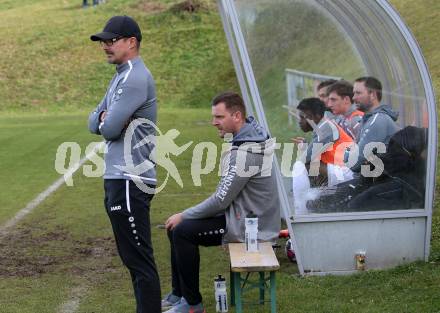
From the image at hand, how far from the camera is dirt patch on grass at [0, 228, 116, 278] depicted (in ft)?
Answer: 30.1

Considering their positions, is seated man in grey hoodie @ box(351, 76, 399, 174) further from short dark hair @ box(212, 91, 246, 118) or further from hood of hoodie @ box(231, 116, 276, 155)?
short dark hair @ box(212, 91, 246, 118)

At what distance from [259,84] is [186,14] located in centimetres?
3658

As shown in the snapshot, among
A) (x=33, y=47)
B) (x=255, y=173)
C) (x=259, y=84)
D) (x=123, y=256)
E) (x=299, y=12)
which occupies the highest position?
(x=33, y=47)

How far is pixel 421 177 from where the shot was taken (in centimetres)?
863

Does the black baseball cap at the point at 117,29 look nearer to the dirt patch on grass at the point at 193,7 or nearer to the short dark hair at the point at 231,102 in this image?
the short dark hair at the point at 231,102

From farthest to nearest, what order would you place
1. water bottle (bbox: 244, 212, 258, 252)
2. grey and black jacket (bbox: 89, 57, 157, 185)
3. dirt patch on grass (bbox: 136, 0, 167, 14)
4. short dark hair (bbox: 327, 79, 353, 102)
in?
dirt patch on grass (bbox: 136, 0, 167, 14)
short dark hair (bbox: 327, 79, 353, 102)
water bottle (bbox: 244, 212, 258, 252)
grey and black jacket (bbox: 89, 57, 157, 185)

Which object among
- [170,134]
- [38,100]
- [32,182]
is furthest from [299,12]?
[38,100]

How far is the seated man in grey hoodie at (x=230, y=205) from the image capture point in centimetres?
713

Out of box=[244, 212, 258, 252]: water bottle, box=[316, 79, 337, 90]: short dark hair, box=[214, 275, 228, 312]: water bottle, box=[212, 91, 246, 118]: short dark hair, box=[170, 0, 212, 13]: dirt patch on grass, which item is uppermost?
box=[170, 0, 212, 13]: dirt patch on grass

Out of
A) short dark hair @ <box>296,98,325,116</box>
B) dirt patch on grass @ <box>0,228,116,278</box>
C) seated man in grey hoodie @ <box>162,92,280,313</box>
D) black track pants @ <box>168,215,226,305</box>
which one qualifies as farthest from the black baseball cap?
dirt patch on grass @ <box>0,228,116,278</box>

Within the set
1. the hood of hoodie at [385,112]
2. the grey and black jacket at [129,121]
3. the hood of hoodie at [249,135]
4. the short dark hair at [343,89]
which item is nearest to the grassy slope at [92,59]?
the short dark hair at [343,89]

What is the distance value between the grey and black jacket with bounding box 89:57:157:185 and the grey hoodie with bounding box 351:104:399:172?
2.80 meters

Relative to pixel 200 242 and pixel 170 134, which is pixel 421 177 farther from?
pixel 170 134

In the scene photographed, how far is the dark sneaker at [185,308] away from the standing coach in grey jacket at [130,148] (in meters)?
0.67
